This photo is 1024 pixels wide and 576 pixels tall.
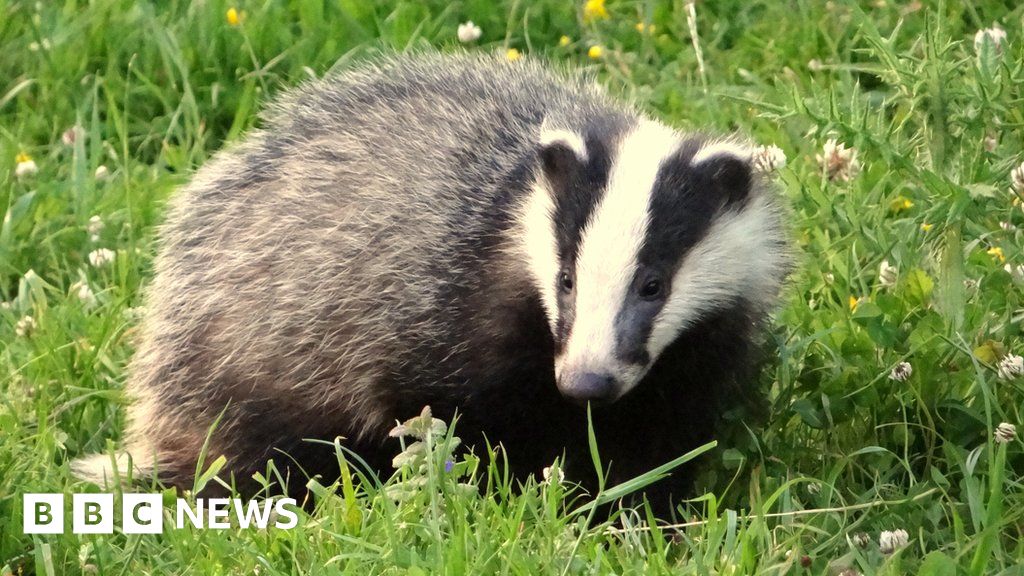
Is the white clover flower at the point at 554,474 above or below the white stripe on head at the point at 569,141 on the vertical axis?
below

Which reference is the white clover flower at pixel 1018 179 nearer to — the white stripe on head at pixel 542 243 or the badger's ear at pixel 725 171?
the badger's ear at pixel 725 171

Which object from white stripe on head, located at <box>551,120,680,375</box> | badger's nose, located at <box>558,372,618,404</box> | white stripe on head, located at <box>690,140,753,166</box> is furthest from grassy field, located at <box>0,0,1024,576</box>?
white stripe on head, located at <box>551,120,680,375</box>

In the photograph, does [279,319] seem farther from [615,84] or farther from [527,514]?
[615,84]

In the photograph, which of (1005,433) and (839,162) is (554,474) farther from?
(839,162)

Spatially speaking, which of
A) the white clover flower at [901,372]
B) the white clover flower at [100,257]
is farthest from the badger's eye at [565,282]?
the white clover flower at [100,257]

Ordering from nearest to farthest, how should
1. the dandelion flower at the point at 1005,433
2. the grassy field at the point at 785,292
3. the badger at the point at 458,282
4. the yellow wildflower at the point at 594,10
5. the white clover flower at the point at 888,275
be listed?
the grassy field at the point at 785,292, the badger at the point at 458,282, the dandelion flower at the point at 1005,433, the white clover flower at the point at 888,275, the yellow wildflower at the point at 594,10

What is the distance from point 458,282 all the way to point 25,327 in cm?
165

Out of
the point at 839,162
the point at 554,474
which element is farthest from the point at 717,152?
the point at 839,162

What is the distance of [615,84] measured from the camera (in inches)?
265

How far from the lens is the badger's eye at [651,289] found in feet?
13.5

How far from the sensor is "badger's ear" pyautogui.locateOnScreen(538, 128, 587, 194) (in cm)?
430

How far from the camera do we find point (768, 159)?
17.0 ft

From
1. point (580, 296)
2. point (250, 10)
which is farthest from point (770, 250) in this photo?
point (250, 10)

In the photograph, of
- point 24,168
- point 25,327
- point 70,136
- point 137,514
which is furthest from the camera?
point 70,136
